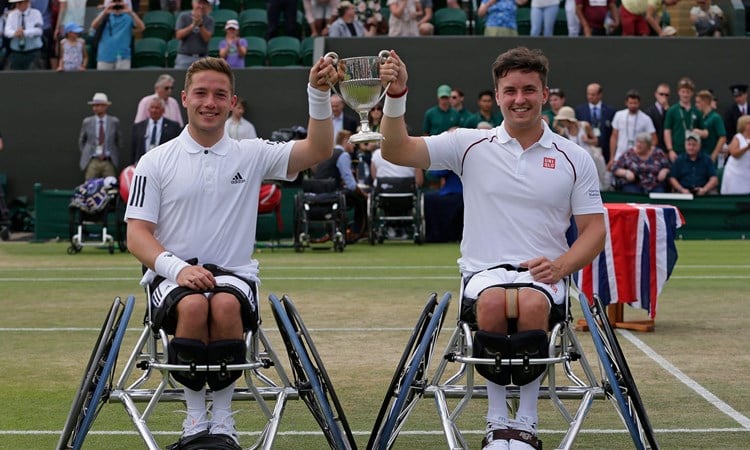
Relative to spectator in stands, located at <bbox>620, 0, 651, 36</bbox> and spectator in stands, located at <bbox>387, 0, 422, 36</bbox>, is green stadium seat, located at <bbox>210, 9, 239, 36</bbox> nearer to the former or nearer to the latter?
spectator in stands, located at <bbox>387, 0, 422, 36</bbox>

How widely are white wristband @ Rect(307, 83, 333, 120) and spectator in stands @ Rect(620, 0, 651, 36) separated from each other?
1621cm

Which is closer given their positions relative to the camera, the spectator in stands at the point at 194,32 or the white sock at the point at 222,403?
the white sock at the point at 222,403

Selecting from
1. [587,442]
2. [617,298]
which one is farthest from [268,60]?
[587,442]


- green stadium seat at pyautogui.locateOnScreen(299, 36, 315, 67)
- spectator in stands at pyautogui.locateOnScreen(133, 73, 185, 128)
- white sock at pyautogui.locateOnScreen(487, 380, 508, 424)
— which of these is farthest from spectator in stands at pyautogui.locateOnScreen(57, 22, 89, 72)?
white sock at pyautogui.locateOnScreen(487, 380, 508, 424)

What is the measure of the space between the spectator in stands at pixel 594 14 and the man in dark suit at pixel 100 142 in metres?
7.22

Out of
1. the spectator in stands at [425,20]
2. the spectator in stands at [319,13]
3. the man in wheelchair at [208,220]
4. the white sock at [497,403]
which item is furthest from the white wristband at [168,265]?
the spectator in stands at [425,20]

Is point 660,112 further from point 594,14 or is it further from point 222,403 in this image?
point 222,403

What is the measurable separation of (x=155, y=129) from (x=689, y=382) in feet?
38.7

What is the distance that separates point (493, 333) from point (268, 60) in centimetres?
1695

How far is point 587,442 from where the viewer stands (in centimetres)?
615

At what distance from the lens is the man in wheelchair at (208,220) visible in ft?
17.5

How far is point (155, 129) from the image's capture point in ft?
60.0

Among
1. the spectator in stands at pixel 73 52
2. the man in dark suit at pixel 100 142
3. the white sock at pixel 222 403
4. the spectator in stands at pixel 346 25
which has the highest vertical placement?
the spectator in stands at pixel 346 25

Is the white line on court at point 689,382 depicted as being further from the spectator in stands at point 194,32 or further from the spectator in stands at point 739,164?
the spectator in stands at point 194,32
